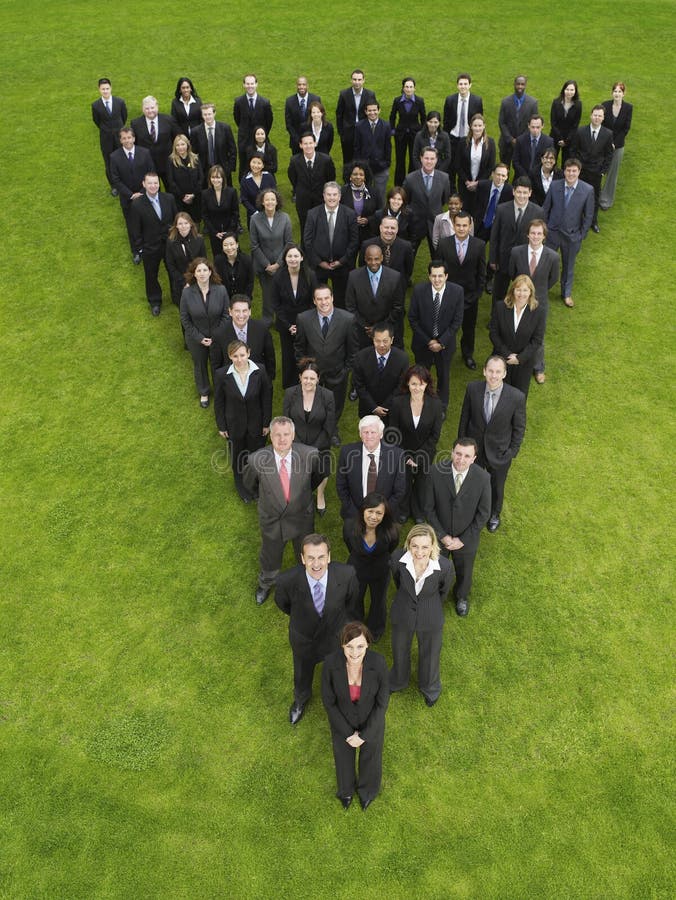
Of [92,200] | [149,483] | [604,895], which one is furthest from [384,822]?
[92,200]

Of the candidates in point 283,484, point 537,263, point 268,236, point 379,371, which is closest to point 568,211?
point 537,263

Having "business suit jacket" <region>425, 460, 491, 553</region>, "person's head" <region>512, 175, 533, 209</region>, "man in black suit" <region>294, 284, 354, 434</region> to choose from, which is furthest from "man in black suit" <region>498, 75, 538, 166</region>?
"business suit jacket" <region>425, 460, 491, 553</region>

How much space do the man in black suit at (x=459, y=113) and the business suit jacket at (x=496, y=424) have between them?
5.79 meters

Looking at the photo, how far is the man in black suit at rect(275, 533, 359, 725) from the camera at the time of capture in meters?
5.77

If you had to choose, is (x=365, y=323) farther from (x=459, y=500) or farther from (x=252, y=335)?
(x=459, y=500)

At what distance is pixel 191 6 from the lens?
18.7 meters

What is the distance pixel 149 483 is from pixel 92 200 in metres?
6.52

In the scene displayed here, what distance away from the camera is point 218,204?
33.2 ft

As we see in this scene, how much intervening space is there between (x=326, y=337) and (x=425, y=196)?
315 cm

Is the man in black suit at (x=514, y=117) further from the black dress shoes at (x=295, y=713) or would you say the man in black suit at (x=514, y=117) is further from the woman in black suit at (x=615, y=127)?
the black dress shoes at (x=295, y=713)

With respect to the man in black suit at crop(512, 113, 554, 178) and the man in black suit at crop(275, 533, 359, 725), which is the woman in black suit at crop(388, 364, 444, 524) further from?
the man in black suit at crop(512, 113, 554, 178)

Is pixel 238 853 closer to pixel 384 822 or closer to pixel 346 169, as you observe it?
pixel 384 822

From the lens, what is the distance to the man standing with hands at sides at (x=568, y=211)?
31.7 feet

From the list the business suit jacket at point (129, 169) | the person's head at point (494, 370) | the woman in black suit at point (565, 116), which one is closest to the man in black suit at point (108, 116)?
the business suit jacket at point (129, 169)
